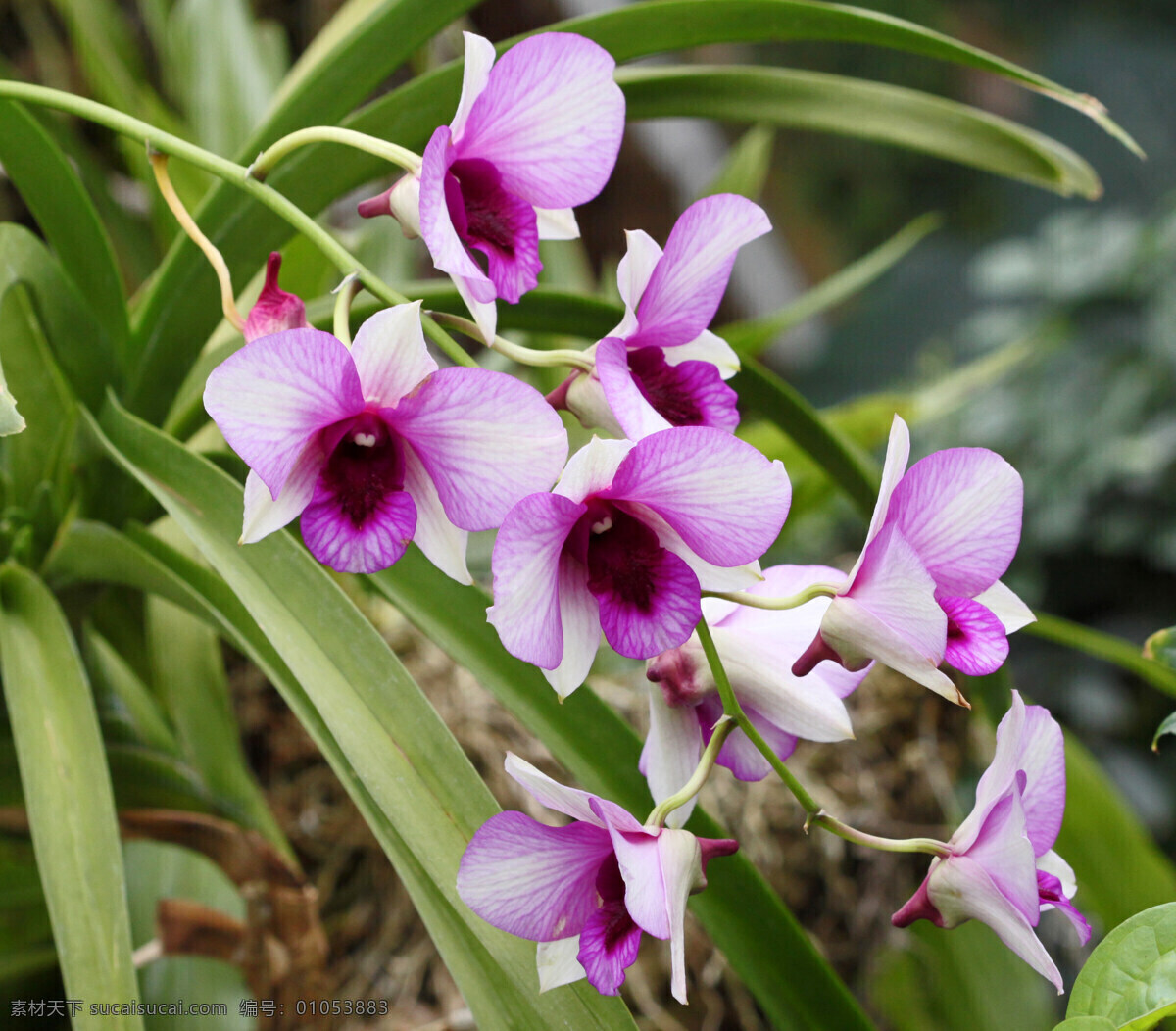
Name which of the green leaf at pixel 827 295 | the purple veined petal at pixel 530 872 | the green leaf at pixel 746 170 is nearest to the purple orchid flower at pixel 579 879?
the purple veined petal at pixel 530 872

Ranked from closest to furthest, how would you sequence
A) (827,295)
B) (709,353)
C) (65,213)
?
(709,353) → (65,213) → (827,295)

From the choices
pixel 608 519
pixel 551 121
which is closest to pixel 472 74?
pixel 551 121

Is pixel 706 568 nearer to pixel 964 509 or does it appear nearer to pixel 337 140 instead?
pixel 964 509

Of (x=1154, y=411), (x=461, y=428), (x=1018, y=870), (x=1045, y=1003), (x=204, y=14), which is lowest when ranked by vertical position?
(x=1045, y=1003)

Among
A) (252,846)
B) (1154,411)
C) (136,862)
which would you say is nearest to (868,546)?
(252,846)

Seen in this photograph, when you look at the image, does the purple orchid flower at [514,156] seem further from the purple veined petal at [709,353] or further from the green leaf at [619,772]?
the green leaf at [619,772]

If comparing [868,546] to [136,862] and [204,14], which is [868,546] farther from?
[204,14]
